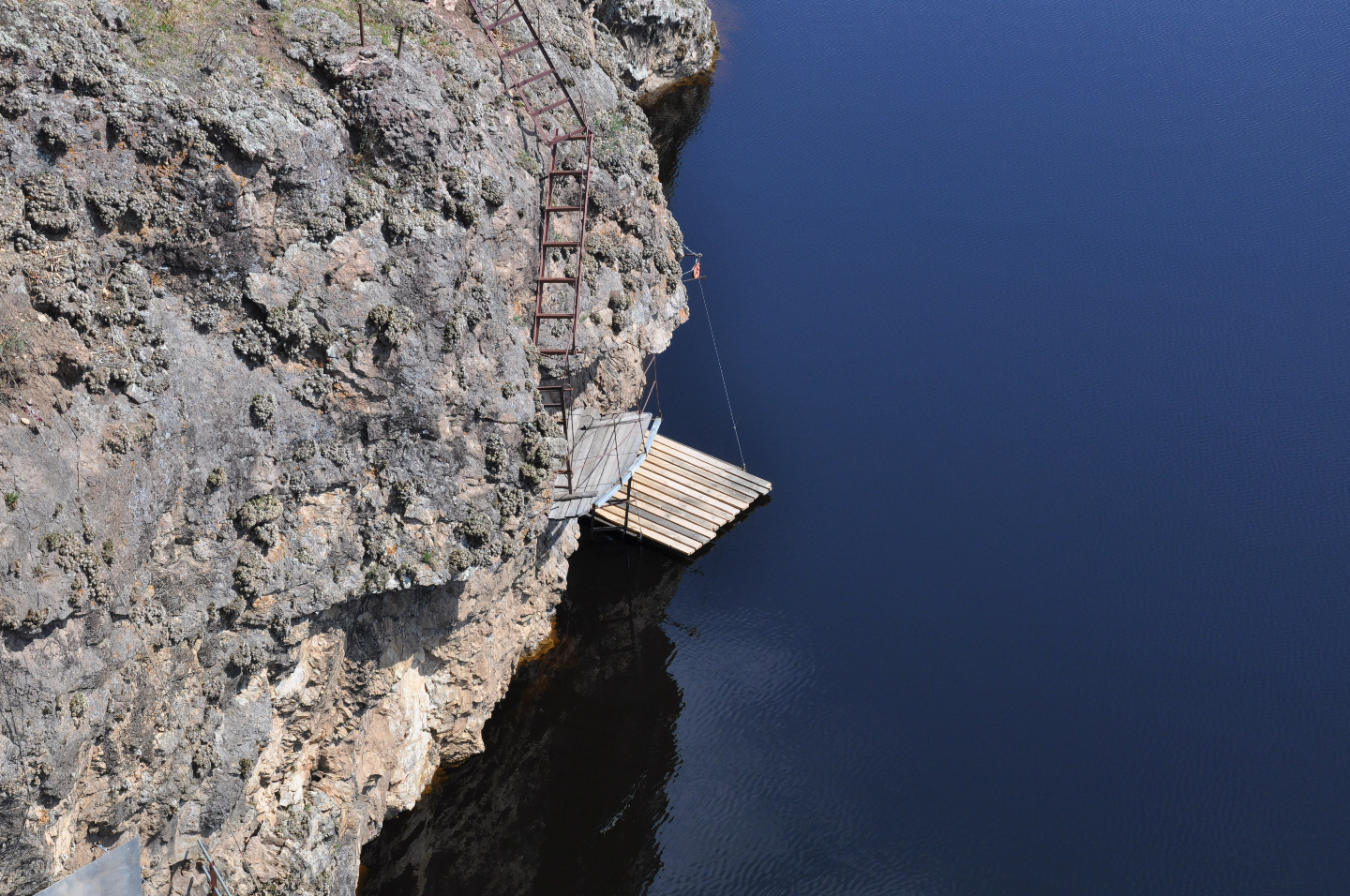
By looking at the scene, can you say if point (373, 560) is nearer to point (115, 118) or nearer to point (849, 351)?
point (115, 118)

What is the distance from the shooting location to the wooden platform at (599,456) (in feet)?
101

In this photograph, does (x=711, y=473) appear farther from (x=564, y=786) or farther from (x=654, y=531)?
(x=564, y=786)

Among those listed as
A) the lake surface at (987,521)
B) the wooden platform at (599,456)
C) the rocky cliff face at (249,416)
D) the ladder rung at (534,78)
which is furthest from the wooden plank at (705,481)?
the ladder rung at (534,78)

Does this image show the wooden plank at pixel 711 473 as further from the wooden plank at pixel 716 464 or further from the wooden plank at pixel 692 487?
the wooden plank at pixel 692 487

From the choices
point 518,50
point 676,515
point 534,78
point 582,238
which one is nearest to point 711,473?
point 676,515

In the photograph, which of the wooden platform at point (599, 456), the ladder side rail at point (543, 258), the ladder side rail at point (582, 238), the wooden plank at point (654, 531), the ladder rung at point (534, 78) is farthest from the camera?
the wooden plank at point (654, 531)

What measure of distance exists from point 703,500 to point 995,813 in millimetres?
14566

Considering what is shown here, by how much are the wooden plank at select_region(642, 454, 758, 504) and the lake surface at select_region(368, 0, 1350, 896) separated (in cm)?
86

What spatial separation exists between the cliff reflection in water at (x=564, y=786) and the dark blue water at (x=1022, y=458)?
1.00 m

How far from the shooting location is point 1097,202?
56562mm

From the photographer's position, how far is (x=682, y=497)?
140 ft

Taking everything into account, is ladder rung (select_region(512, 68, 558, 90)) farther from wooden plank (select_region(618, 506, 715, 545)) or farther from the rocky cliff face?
wooden plank (select_region(618, 506, 715, 545))

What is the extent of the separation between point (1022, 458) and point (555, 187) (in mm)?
22292

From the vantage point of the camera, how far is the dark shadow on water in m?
58.5
